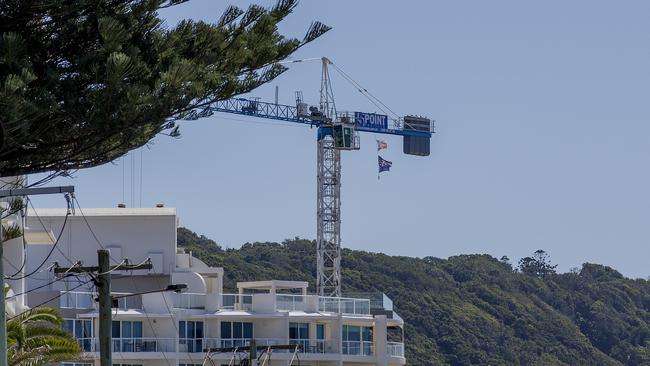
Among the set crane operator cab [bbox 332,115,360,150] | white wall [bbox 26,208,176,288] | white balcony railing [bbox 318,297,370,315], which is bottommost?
white balcony railing [bbox 318,297,370,315]

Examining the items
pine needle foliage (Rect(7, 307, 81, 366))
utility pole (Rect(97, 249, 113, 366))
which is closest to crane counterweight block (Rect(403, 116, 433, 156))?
pine needle foliage (Rect(7, 307, 81, 366))

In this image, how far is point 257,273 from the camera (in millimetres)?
150625

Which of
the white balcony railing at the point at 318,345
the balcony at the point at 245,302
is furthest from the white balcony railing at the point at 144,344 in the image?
the white balcony railing at the point at 318,345

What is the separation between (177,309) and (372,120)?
194ft

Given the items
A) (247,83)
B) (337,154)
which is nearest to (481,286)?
(337,154)

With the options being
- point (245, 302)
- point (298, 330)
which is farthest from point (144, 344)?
point (298, 330)

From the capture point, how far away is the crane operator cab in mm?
125688

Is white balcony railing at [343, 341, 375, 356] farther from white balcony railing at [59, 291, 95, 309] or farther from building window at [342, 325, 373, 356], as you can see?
white balcony railing at [59, 291, 95, 309]

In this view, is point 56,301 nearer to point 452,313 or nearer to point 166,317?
point 166,317

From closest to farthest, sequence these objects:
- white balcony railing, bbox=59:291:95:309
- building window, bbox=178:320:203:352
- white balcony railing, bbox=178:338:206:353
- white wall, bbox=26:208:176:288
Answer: white balcony railing, bbox=59:291:95:309 < white balcony railing, bbox=178:338:206:353 < building window, bbox=178:320:203:352 < white wall, bbox=26:208:176:288

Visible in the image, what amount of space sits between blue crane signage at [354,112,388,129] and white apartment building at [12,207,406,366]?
46.0 metres

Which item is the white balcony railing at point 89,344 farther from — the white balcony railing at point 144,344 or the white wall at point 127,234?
the white wall at point 127,234

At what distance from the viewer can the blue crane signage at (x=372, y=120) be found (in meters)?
134

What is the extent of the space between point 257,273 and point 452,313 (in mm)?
25046
